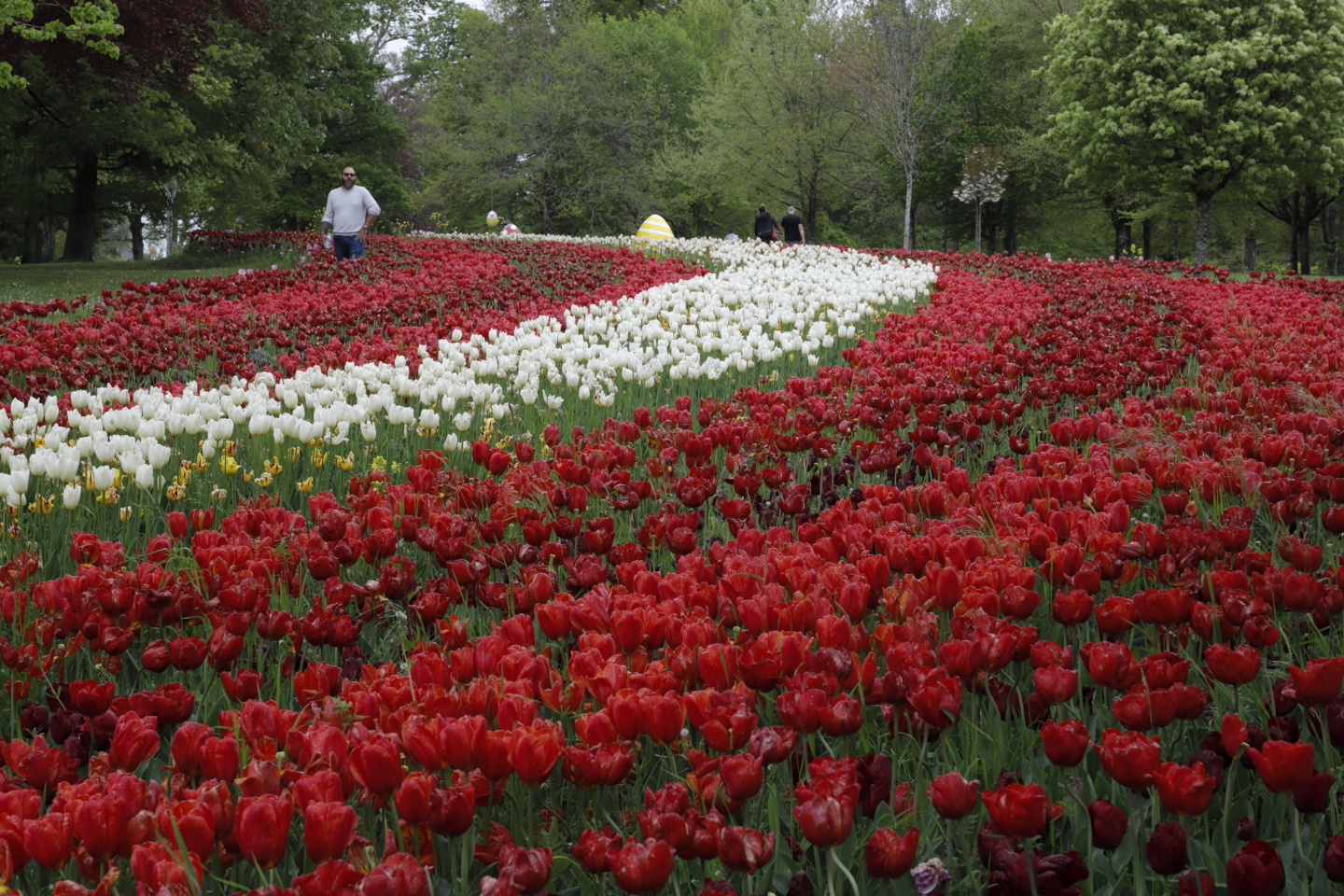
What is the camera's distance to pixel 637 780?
2.21 m

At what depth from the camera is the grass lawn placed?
1691 cm

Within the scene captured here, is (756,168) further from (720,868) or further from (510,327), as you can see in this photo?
(720,868)

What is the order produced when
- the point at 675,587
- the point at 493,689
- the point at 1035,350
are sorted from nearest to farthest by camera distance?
the point at 493,689
the point at 675,587
the point at 1035,350

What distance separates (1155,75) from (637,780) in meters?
33.2

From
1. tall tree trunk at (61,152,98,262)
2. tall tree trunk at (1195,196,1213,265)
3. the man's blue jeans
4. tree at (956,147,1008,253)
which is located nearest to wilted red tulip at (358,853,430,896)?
the man's blue jeans

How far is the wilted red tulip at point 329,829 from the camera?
1645 mm

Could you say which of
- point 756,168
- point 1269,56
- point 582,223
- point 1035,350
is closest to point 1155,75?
point 1269,56

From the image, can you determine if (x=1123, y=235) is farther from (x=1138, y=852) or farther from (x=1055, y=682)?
(x=1138, y=852)

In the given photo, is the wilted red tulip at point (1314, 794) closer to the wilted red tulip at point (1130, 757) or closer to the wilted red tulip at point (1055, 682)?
the wilted red tulip at point (1130, 757)

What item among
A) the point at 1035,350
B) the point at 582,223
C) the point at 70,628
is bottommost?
A: the point at 70,628

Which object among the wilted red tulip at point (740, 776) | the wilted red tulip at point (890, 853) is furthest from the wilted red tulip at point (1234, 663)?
the wilted red tulip at point (740, 776)

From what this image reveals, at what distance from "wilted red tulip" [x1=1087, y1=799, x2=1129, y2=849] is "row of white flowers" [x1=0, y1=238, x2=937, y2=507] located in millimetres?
3653

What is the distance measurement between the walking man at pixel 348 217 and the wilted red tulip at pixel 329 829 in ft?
49.7

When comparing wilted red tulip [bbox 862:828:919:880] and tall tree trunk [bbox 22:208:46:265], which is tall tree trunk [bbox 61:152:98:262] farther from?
wilted red tulip [bbox 862:828:919:880]
